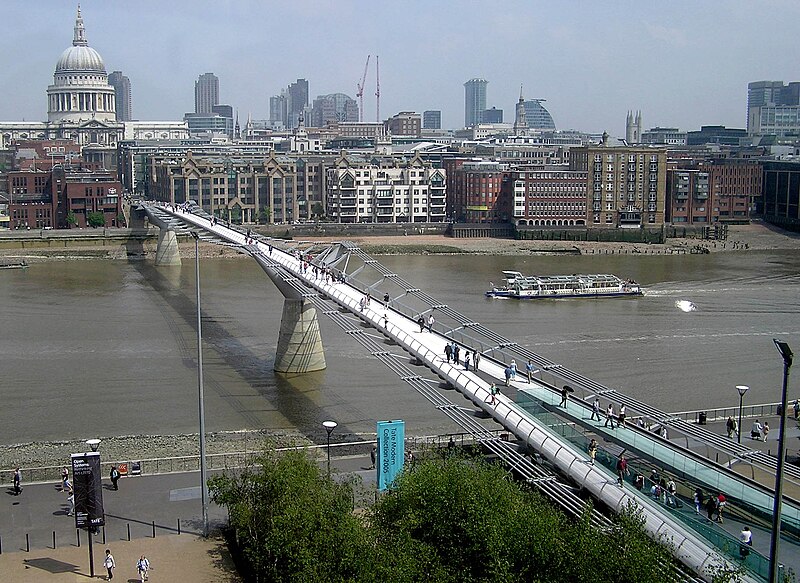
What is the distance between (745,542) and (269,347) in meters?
14.5

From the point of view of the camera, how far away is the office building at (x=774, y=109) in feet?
369

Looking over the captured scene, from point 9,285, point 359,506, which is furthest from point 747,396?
point 9,285

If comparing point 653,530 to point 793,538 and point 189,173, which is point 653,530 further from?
point 189,173

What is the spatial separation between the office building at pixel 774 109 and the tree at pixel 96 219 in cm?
7225

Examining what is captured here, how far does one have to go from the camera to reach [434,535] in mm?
7656

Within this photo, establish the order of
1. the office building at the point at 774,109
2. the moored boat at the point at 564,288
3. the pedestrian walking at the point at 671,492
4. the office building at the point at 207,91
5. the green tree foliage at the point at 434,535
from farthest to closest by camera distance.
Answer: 1. the office building at the point at 207,91
2. the office building at the point at 774,109
3. the moored boat at the point at 564,288
4. the pedestrian walking at the point at 671,492
5. the green tree foliage at the point at 434,535

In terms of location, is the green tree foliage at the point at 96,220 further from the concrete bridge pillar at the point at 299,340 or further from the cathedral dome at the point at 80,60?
the cathedral dome at the point at 80,60

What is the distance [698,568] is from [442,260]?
32.7m

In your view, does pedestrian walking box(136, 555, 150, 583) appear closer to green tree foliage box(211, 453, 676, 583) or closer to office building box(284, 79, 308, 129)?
green tree foliage box(211, 453, 676, 583)

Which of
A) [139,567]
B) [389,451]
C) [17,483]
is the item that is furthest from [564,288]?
[139,567]

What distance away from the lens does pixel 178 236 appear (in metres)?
42.4

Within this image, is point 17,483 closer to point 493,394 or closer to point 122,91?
point 493,394

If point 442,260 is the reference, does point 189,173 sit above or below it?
above

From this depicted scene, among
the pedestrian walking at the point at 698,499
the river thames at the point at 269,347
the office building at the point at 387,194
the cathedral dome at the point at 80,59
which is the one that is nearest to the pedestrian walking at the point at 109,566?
the pedestrian walking at the point at 698,499
